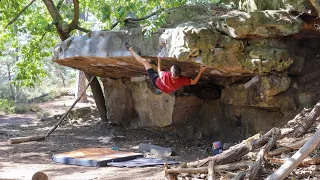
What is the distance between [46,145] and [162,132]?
9.86ft

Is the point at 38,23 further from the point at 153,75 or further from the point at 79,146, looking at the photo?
the point at 153,75

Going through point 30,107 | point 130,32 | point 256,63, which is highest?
point 130,32

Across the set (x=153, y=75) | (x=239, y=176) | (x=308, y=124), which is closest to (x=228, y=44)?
(x=153, y=75)

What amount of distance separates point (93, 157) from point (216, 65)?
2795 mm

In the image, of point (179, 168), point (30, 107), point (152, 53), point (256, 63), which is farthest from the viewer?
point (30, 107)

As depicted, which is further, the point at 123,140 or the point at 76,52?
the point at 123,140

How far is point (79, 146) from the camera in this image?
422 inches

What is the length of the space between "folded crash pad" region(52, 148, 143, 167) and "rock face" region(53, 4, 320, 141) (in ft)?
6.74

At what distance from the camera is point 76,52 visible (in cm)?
1070

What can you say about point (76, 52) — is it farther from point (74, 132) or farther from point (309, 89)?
point (309, 89)

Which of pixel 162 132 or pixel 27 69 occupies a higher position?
pixel 27 69

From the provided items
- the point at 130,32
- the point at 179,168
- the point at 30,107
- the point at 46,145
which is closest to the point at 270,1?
the point at 130,32

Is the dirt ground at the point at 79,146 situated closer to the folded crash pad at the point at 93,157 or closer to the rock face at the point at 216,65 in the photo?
the folded crash pad at the point at 93,157

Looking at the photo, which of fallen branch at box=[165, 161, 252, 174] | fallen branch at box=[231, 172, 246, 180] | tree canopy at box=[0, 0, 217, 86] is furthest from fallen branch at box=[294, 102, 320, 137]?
tree canopy at box=[0, 0, 217, 86]
